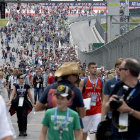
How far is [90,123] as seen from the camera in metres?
10.5

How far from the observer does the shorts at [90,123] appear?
410 inches

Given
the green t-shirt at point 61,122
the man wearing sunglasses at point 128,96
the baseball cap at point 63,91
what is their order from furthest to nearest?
the green t-shirt at point 61,122 → the baseball cap at point 63,91 → the man wearing sunglasses at point 128,96

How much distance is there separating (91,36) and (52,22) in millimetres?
14657

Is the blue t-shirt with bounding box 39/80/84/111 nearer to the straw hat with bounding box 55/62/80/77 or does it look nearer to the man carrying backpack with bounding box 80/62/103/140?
the straw hat with bounding box 55/62/80/77

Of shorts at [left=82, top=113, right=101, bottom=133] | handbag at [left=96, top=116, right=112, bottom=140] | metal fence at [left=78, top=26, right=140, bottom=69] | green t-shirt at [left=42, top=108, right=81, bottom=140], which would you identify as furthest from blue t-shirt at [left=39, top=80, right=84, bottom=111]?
metal fence at [left=78, top=26, right=140, bottom=69]

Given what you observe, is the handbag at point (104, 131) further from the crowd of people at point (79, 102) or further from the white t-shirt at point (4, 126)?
the white t-shirt at point (4, 126)

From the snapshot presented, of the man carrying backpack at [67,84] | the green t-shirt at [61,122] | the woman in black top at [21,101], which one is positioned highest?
the man carrying backpack at [67,84]

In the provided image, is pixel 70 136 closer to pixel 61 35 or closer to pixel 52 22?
pixel 61 35

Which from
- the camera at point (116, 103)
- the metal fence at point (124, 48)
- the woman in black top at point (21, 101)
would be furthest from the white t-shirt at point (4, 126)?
the metal fence at point (124, 48)

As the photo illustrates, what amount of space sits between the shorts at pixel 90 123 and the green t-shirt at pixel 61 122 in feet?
12.5

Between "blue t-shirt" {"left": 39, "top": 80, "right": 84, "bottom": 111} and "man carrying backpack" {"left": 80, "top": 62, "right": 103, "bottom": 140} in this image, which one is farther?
"man carrying backpack" {"left": 80, "top": 62, "right": 103, "bottom": 140}

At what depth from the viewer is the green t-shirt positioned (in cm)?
653

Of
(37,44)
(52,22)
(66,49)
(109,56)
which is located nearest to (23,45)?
(37,44)

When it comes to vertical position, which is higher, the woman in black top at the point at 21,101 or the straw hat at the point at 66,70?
the straw hat at the point at 66,70
